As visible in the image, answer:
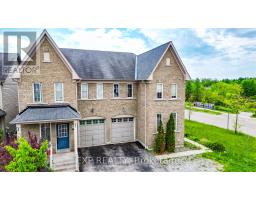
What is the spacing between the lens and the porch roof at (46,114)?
35.7ft

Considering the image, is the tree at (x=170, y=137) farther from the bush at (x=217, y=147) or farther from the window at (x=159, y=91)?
the bush at (x=217, y=147)

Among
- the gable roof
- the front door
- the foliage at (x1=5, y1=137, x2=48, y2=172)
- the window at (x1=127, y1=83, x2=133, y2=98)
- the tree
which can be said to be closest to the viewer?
the foliage at (x1=5, y1=137, x2=48, y2=172)

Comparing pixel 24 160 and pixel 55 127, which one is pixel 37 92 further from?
pixel 24 160

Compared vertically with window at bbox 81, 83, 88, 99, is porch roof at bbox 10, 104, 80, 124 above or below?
below

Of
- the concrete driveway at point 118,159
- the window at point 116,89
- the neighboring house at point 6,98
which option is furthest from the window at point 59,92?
the neighboring house at point 6,98

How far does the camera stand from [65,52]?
15680 millimetres

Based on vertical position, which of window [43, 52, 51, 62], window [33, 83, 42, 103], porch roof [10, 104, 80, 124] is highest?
window [43, 52, 51, 62]

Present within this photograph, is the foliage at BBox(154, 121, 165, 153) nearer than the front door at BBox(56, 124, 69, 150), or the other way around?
the front door at BBox(56, 124, 69, 150)

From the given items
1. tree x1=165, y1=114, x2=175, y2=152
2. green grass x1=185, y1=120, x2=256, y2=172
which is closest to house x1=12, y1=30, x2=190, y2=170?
tree x1=165, y1=114, x2=175, y2=152

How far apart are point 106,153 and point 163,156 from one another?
13.6ft

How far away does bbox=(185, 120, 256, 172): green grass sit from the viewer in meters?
11.5

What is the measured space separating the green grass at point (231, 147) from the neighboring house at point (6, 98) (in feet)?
51.9

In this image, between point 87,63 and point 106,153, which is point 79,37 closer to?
point 87,63

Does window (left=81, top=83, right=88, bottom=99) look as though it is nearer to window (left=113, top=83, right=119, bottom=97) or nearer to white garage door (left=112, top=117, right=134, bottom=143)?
window (left=113, top=83, right=119, bottom=97)
